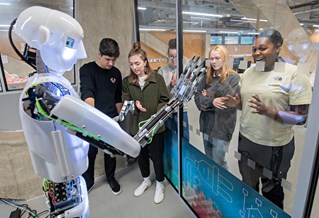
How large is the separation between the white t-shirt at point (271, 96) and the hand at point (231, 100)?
2.0 inches

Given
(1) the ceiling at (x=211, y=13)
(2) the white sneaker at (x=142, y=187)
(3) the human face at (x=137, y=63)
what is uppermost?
(1) the ceiling at (x=211, y=13)

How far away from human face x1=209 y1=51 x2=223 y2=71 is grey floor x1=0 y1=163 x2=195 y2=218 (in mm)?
1368

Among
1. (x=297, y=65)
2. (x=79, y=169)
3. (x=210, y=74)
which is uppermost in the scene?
(x=297, y=65)

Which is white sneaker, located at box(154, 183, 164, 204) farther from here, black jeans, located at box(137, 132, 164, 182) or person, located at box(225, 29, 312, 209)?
person, located at box(225, 29, 312, 209)

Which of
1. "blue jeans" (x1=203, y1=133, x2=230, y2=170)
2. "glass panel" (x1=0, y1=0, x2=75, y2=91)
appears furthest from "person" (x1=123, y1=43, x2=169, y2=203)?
"glass panel" (x1=0, y1=0, x2=75, y2=91)

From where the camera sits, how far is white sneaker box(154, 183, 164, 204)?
2.04m

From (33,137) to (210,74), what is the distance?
115 cm

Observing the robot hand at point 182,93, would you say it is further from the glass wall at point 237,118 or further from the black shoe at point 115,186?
the black shoe at point 115,186

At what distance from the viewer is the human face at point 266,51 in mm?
984

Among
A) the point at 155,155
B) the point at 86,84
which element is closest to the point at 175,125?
the point at 155,155

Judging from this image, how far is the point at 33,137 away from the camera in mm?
928

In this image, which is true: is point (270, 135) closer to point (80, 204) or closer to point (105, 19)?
point (80, 204)

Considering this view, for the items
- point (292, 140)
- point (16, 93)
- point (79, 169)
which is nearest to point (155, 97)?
point (79, 169)

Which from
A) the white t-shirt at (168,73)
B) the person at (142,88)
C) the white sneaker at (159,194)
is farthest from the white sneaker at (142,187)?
the white t-shirt at (168,73)
